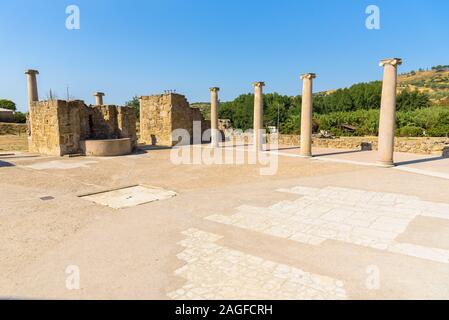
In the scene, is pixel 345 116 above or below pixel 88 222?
above

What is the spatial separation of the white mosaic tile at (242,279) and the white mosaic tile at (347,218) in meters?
1.15

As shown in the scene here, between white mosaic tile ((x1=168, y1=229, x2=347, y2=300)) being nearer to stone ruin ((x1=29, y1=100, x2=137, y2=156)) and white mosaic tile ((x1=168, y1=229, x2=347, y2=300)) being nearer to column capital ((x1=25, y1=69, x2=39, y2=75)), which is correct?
stone ruin ((x1=29, y1=100, x2=137, y2=156))

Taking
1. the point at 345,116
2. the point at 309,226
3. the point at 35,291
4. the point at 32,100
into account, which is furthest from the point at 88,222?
the point at 345,116

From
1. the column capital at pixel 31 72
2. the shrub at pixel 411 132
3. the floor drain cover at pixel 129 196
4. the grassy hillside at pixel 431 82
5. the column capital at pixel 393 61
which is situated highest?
the grassy hillside at pixel 431 82

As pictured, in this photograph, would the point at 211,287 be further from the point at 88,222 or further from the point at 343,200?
the point at 343,200

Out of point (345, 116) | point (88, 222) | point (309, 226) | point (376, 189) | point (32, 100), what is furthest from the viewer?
point (345, 116)

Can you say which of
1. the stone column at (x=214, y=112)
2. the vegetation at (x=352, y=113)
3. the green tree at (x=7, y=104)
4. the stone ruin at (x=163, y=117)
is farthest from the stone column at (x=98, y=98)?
the green tree at (x=7, y=104)

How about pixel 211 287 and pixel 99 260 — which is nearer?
pixel 211 287

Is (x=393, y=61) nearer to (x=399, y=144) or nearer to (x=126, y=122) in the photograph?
(x=399, y=144)

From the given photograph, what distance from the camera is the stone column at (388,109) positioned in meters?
10.9

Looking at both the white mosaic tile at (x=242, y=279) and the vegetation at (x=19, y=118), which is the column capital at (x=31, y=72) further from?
the vegetation at (x=19, y=118)

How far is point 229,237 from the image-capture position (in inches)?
202

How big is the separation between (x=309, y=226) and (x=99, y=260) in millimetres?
3838

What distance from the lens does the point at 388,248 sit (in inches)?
180
